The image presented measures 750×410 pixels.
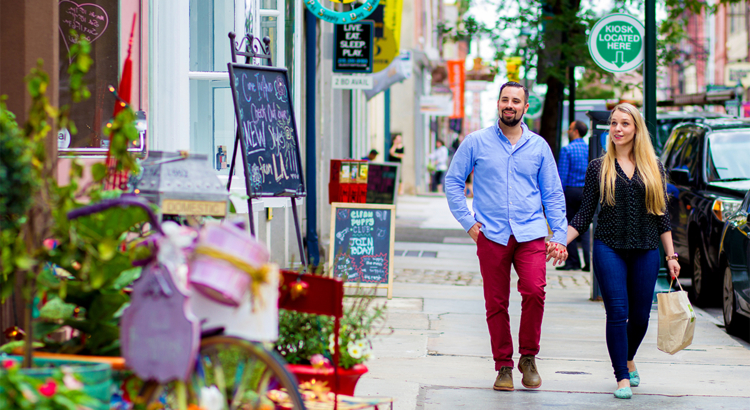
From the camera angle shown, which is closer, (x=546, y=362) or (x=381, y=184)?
(x=546, y=362)

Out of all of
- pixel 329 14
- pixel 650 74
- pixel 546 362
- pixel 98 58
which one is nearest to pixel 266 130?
→ pixel 98 58

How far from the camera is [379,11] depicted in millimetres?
14797

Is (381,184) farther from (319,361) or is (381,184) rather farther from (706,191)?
(319,361)

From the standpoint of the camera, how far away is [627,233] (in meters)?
5.25

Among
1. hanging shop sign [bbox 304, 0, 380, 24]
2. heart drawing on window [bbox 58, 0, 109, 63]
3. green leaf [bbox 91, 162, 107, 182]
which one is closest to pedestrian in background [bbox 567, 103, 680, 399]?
heart drawing on window [bbox 58, 0, 109, 63]

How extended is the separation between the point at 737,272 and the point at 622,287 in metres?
2.70

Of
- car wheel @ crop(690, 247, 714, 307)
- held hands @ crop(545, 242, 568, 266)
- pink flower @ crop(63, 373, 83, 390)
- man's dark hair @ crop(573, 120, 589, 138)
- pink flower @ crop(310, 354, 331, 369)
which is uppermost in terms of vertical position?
man's dark hair @ crop(573, 120, 589, 138)

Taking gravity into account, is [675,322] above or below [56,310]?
below

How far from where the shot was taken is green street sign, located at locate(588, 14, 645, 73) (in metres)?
10.1

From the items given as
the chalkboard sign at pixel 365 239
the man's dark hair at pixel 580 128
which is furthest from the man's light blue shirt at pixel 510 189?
the man's dark hair at pixel 580 128

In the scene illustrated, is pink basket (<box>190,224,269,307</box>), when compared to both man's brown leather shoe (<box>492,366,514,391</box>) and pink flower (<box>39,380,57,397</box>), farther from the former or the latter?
man's brown leather shoe (<box>492,366,514,391</box>)

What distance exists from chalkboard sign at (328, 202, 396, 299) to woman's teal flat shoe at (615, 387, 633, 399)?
12.5 ft

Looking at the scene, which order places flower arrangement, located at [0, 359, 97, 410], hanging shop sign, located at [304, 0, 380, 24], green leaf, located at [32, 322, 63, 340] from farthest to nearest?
1. hanging shop sign, located at [304, 0, 380, 24]
2. green leaf, located at [32, 322, 63, 340]
3. flower arrangement, located at [0, 359, 97, 410]

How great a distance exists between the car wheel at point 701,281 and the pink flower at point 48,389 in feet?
26.2
